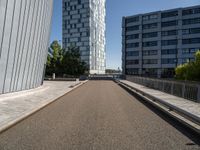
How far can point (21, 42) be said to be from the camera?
1664 cm

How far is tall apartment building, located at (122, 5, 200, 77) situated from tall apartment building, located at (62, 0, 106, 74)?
95.6ft

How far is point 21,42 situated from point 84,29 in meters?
105

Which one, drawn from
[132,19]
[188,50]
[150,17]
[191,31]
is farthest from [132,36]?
[188,50]

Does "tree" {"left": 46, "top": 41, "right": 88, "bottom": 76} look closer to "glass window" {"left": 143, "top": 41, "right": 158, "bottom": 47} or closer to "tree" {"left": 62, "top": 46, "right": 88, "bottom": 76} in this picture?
"tree" {"left": 62, "top": 46, "right": 88, "bottom": 76}

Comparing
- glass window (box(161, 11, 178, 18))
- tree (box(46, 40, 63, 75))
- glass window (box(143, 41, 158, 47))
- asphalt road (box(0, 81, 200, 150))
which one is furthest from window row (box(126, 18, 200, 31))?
asphalt road (box(0, 81, 200, 150))

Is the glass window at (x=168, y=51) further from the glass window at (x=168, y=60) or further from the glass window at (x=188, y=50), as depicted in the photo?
the glass window at (x=188, y=50)

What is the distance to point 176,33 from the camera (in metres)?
80.4

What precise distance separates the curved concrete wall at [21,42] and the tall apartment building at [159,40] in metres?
66.1

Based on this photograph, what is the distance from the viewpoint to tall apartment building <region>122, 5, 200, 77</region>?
78312 mm

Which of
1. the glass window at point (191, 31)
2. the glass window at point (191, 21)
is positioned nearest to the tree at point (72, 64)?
the glass window at point (191, 31)

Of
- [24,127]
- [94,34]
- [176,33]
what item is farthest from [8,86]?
[94,34]

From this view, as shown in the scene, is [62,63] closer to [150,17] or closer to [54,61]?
→ [54,61]

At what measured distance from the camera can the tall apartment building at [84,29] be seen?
4678 inches

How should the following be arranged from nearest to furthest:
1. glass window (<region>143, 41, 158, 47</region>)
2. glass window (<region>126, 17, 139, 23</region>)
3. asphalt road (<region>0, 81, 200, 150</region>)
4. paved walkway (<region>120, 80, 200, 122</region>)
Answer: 1. asphalt road (<region>0, 81, 200, 150</region>)
2. paved walkway (<region>120, 80, 200, 122</region>)
3. glass window (<region>143, 41, 158, 47</region>)
4. glass window (<region>126, 17, 139, 23</region>)
